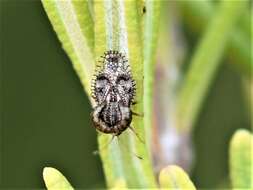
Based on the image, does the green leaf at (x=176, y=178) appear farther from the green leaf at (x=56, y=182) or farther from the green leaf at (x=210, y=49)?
the green leaf at (x=210, y=49)

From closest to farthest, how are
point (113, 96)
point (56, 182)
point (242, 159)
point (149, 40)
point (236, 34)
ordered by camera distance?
point (56, 182) < point (149, 40) < point (242, 159) < point (113, 96) < point (236, 34)

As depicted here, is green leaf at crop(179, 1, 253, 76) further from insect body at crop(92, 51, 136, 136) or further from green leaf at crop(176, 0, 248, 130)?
insect body at crop(92, 51, 136, 136)

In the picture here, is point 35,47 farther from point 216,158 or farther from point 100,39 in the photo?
point 100,39

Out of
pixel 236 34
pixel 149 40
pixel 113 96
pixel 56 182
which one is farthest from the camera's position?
pixel 236 34

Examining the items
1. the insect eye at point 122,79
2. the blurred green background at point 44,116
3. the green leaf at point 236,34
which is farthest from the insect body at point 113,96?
the blurred green background at point 44,116

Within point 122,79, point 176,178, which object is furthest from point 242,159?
point 122,79

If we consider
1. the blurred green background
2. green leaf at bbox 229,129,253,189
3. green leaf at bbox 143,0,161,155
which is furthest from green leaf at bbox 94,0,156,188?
the blurred green background

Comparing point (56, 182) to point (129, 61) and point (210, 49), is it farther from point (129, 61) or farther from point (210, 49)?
point (210, 49)
